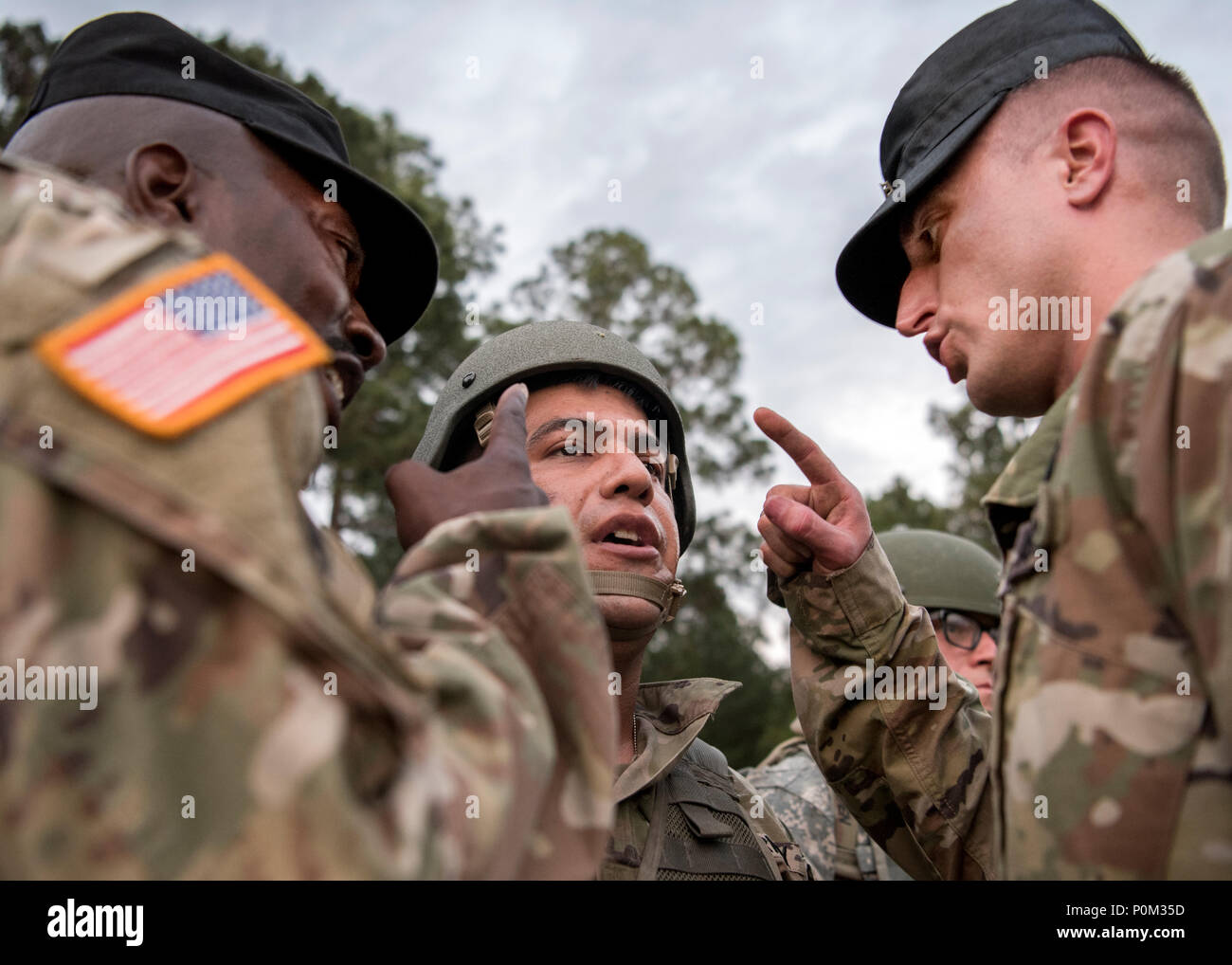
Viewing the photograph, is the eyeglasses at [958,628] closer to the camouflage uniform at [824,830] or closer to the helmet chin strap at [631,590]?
the camouflage uniform at [824,830]

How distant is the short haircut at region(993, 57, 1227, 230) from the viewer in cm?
279

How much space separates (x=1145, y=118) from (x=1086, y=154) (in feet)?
0.66

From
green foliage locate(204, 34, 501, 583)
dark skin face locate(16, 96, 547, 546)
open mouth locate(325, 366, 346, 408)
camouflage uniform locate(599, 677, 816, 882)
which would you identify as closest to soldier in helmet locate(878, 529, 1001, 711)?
camouflage uniform locate(599, 677, 816, 882)

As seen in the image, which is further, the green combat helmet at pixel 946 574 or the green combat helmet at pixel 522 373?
the green combat helmet at pixel 946 574

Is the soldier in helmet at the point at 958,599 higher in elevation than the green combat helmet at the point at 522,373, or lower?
lower

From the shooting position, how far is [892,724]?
346cm

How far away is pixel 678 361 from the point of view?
2470 cm

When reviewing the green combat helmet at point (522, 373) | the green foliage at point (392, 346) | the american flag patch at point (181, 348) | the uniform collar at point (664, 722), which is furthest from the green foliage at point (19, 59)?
the american flag patch at point (181, 348)

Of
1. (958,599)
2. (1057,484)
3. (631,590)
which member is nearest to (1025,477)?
(1057,484)

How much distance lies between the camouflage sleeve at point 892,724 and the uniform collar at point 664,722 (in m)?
0.44

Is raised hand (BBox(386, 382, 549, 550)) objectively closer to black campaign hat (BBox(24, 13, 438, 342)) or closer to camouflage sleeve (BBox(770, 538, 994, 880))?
black campaign hat (BBox(24, 13, 438, 342))

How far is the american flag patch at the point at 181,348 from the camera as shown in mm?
1374
